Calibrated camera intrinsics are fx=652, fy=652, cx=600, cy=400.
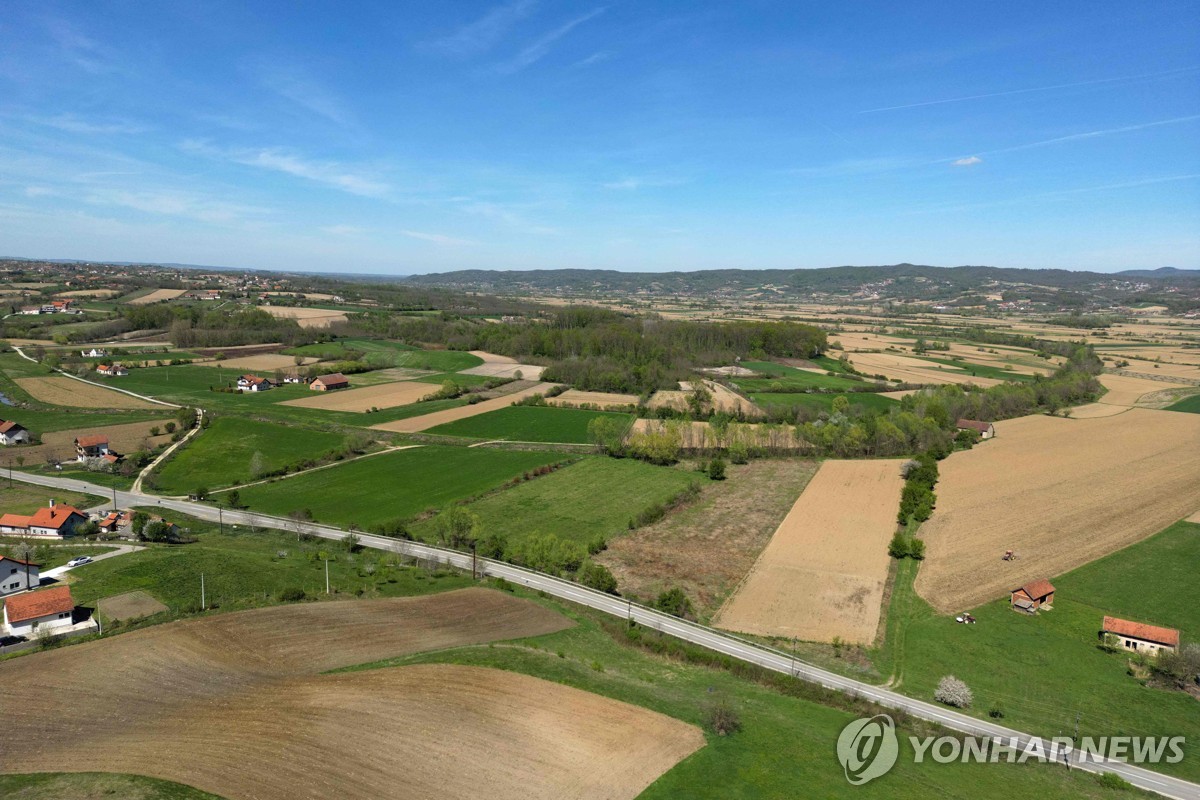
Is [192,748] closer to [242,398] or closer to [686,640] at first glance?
[686,640]

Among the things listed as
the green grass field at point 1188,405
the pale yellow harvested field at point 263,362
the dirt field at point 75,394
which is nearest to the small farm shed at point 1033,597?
the green grass field at point 1188,405

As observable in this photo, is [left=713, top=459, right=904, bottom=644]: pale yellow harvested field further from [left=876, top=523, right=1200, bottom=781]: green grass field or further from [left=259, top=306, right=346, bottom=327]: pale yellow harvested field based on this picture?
[left=259, top=306, right=346, bottom=327]: pale yellow harvested field

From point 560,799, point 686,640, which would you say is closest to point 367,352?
point 686,640

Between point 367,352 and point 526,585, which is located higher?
point 367,352

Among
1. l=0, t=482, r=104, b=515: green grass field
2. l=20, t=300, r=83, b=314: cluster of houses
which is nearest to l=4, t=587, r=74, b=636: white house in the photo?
l=0, t=482, r=104, b=515: green grass field

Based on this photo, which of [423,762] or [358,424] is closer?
[423,762]

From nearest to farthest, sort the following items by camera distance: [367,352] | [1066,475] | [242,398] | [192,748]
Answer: [192,748] → [1066,475] → [242,398] → [367,352]

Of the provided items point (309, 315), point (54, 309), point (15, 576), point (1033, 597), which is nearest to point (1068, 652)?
point (1033, 597)

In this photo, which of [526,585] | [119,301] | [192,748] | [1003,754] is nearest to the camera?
[192,748]
